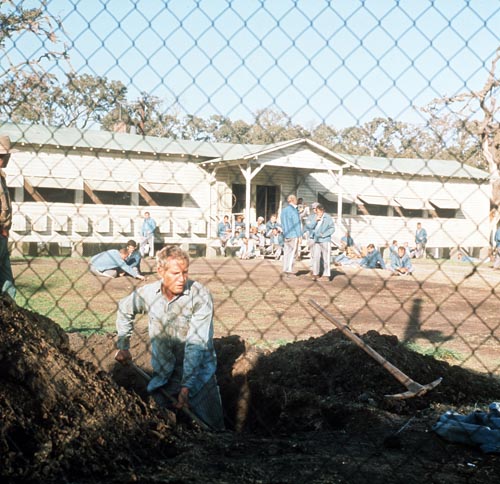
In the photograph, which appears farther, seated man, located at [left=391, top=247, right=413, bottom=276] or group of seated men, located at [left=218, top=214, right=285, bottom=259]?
group of seated men, located at [left=218, top=214, right=285, bottom=259]

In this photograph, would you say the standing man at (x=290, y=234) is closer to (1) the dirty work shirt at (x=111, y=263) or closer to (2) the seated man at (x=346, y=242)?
(1) the dirty work shirt at (x=111, y=263)

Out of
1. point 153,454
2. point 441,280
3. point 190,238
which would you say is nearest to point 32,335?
point 153,454

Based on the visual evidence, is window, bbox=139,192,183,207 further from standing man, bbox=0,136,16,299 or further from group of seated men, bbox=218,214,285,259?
standing man, bbox=0,136,16,299

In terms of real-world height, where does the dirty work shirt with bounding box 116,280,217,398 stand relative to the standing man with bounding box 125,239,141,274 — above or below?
below

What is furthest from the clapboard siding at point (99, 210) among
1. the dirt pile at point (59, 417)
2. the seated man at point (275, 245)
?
the dirt pile at point (59, 417)

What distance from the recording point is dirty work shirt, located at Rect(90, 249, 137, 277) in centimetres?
1558

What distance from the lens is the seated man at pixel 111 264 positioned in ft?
51.1

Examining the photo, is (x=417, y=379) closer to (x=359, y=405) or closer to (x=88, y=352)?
(x=359, y=405)

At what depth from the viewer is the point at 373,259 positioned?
21.5m

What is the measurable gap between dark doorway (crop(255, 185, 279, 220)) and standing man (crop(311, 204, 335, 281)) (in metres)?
11.0

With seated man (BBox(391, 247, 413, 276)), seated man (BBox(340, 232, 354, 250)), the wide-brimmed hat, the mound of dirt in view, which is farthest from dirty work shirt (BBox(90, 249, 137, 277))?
seated man (BBox(340, 232, 354, 250))

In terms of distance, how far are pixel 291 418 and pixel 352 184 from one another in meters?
23.4

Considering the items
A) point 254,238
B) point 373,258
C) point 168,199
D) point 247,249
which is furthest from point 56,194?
point 373,258

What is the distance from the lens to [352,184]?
28.4 m
